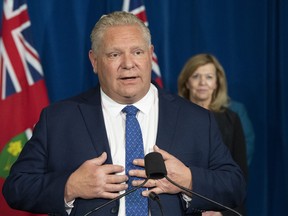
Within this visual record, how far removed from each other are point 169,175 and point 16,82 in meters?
2.20

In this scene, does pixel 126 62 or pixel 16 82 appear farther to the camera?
pixel 16 82

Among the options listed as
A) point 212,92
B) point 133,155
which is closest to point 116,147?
point 133,155

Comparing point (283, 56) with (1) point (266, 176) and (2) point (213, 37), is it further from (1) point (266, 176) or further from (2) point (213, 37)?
(1) point (266, 176)

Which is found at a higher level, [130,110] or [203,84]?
[130,110]

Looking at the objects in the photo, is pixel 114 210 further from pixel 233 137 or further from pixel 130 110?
pixel 233 137

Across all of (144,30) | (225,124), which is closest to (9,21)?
(225,124)

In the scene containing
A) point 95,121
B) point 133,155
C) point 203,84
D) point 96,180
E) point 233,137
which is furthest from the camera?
point 203,84


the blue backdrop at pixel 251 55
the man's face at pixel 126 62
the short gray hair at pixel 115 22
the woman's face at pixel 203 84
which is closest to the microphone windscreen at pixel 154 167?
the man's face at pixel 126 62

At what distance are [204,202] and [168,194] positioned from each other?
124 millimetres

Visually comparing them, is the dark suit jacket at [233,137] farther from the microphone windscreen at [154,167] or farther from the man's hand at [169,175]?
the microphone windscreen at [154,167]

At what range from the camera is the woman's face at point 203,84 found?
3994mm

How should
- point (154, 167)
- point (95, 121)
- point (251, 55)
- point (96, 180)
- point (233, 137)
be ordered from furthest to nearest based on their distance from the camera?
point (251, 55)
point (233, 137)
point (95, 121)
point (96, 180)
point (154, 167)

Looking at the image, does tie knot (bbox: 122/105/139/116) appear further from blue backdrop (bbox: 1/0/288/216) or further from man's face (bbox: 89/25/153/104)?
blue backdrop (bbox: 1/0/288/216)

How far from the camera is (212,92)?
4047 millimetres
